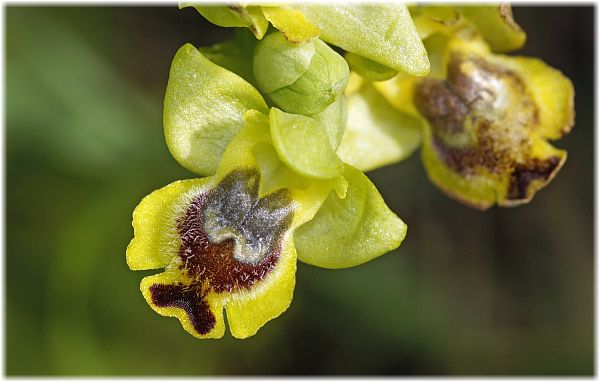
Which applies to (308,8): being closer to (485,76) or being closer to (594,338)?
(485,76)

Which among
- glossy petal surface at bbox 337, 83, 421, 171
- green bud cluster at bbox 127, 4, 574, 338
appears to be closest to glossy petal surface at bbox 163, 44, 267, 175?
green bud cluster at bbox 127, 4, 574, 338

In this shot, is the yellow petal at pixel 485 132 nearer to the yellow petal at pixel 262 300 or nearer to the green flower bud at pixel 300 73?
the green flower bud at pixel 300 73

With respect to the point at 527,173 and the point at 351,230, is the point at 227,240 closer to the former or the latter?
the point at 351,230

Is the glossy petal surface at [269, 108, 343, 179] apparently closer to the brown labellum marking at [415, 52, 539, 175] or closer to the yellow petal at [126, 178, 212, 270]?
the yellow petal at [126, 178, 212, 270]

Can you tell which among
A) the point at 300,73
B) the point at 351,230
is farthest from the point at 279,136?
the point at 351,230

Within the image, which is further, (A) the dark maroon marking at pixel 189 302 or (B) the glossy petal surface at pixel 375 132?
(B) the glossy petal surface at pixel 375 132

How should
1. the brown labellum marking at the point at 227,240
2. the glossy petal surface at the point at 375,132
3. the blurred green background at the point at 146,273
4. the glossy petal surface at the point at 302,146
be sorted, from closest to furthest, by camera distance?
1. the glossy petal surface at the point at 302,146
2. the brown labellum marking at the point at 227,240
3. the glossy petal surface at the point at 375,132
4. the blurred green background at the point at 146,273

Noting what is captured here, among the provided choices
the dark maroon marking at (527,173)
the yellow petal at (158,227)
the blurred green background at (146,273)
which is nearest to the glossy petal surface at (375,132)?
the dark maroon marking at (527,173)
